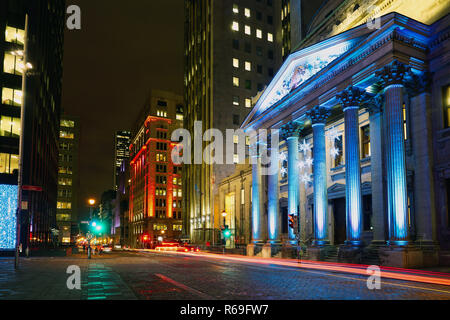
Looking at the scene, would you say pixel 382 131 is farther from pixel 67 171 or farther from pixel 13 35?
pixel 67 171

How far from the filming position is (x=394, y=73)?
24562 mm

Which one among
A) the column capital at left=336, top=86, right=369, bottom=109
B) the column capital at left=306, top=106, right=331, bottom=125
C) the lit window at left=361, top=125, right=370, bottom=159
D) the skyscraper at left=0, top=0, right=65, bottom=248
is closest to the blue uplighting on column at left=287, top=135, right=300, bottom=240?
the column capital at left=306, top=106, right=331, bottom=125

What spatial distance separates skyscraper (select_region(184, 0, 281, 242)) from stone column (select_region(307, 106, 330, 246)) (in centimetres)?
3851

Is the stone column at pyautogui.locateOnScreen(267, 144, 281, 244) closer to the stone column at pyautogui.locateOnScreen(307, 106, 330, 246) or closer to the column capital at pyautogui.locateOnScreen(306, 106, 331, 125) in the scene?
the stone column at pyautogui.locateOnScreen(307, 106, 330, 246)

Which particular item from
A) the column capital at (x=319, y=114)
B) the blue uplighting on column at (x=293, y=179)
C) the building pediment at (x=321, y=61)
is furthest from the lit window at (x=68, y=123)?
the column capital at (x=319, y=114)

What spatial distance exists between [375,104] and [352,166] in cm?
535

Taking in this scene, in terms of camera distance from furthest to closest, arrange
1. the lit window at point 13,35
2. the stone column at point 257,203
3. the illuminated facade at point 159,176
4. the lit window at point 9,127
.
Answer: the illuminated facade at point 159,176 → the lit window at point 13,35 → the lit window at point 9,127 → the stone column at point 257,203

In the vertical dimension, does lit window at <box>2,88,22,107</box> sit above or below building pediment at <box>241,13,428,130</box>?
above

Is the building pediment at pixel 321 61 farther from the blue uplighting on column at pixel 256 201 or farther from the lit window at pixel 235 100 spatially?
the lit window at pixel 235 100

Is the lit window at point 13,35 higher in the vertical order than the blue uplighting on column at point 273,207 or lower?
higher

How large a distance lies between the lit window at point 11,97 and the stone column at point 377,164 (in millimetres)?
38530

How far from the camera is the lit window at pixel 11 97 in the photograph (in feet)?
149

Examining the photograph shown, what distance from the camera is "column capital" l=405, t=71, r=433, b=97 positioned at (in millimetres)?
25344
